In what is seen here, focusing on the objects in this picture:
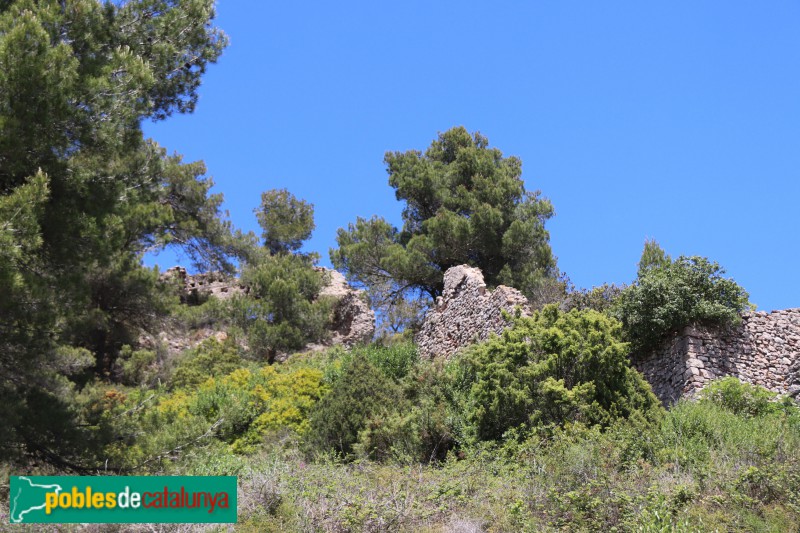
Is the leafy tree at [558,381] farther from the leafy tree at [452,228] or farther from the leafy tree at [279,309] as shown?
the leafy tree at [279,309]

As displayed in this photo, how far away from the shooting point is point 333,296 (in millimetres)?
26453

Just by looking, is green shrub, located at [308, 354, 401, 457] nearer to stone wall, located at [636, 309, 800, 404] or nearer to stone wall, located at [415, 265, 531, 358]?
stone wall, located at [415, 265, 531, 358]

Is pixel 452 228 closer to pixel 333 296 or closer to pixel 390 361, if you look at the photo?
pixel 333 296

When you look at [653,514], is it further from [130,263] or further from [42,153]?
[130,263]

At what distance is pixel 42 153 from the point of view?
9500 mm

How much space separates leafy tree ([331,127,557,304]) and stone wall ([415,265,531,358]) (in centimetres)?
457

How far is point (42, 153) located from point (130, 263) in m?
6.96

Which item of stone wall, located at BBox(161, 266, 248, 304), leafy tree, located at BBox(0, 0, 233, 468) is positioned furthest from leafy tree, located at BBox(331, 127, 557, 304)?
leafy tree, located at BBox(0, 0, 233, 468)

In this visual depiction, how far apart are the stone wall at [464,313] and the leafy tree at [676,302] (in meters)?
2.00

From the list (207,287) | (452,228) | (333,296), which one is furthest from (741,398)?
(207,287)

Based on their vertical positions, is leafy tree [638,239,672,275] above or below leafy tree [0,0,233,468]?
above

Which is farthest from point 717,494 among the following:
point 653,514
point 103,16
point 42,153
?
point 103,16

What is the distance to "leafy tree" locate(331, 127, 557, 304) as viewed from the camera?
77.5 ft

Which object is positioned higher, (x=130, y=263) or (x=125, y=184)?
(x=130, y=263)
